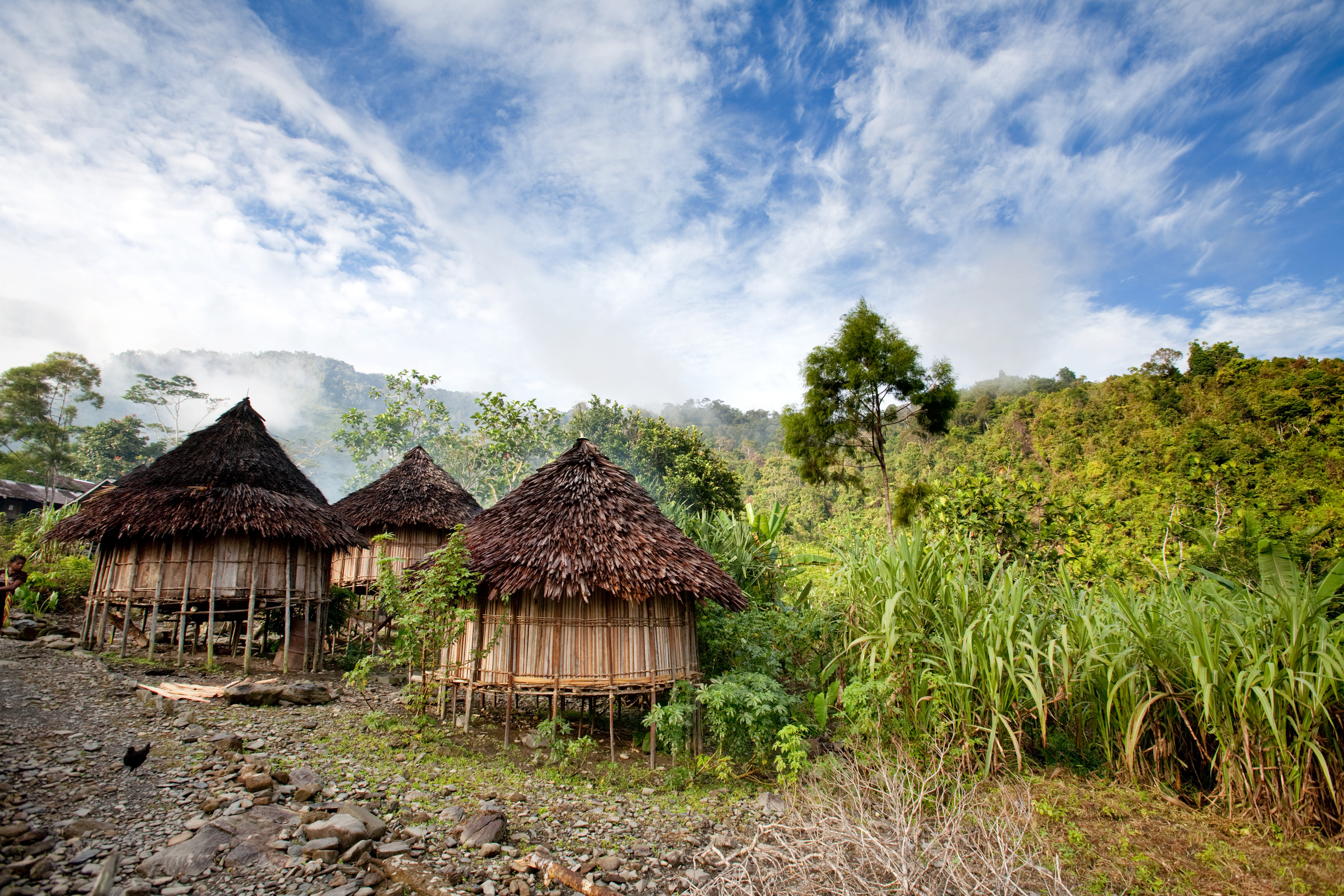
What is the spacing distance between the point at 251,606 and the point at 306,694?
110 inches

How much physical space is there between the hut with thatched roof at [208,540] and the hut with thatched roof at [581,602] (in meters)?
4.86

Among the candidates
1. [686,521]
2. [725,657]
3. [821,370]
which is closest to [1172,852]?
[725,657]

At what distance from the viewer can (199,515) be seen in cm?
1050

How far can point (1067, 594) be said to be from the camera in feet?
21.6

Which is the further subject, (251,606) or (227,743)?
(251,606)

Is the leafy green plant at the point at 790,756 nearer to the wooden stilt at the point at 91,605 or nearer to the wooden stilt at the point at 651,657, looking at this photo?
the wooden stilt at the point at 651,657

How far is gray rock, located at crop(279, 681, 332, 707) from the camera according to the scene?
8906 millimetres

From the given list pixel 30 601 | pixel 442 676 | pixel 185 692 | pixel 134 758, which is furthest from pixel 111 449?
pixel 134 758

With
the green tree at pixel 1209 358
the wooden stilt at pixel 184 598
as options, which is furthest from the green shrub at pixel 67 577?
the green tree at pixel 1209 358

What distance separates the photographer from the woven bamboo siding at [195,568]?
35.9ft

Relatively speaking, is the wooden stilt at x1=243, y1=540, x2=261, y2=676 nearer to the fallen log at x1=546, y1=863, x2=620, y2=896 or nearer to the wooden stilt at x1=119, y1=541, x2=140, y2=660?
the wooden stilt at x1=119, y1=541, x2=140, y2=660

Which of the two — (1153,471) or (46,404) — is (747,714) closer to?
(1153,471)

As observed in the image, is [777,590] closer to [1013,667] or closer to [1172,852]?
[1013,667]

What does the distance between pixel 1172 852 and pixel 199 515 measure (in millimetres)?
13139
